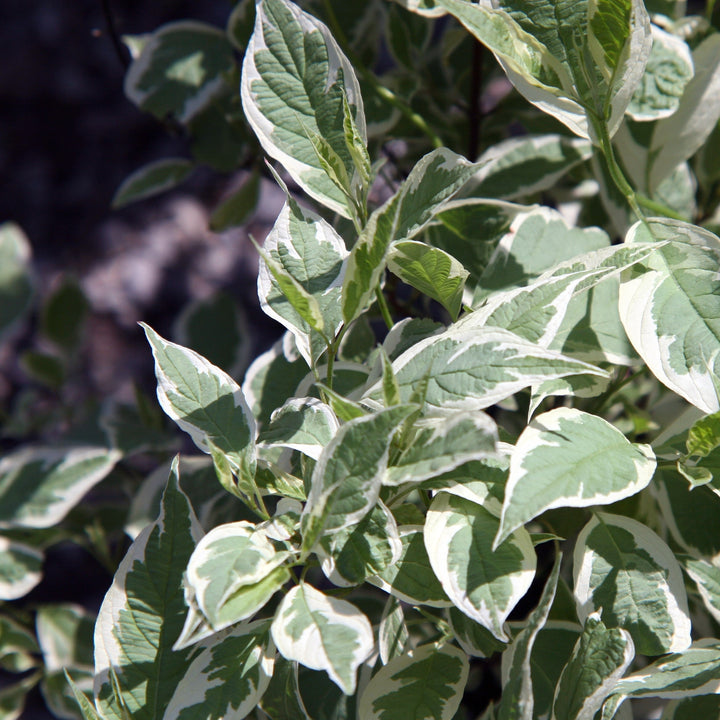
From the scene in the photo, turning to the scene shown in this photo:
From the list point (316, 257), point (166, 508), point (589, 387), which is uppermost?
point (316, 257)

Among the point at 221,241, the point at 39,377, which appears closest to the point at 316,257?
the point at 39,377

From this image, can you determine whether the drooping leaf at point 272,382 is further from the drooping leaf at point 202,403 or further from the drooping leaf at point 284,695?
the drooping leaf at point 284,695

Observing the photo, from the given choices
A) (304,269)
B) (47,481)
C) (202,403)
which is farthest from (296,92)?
(47,481)

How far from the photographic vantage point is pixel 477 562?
556 millimetres

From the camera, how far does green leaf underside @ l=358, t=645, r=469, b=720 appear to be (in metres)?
0.65

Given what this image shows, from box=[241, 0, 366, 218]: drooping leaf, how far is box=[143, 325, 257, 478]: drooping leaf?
18 centimetres

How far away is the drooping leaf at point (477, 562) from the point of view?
0.53 metres

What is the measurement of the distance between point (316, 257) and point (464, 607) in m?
0.31

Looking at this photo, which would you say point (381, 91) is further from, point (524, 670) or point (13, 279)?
point (13, 279)

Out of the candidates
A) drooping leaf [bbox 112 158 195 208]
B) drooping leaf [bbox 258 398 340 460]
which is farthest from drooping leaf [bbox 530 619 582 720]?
drooping leaf [bbox 112 158 195 208]

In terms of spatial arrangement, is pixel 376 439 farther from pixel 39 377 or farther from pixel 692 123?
pixel 39 377

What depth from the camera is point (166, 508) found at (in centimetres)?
66

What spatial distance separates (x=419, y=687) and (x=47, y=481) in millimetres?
643

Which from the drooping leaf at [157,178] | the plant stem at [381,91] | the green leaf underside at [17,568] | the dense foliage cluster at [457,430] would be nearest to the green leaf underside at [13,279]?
the drooping leaf at [157,178]
